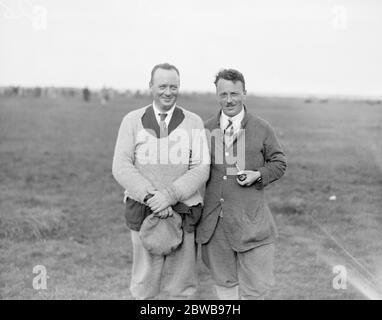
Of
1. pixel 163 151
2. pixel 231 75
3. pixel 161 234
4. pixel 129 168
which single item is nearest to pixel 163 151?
pixel 163 151

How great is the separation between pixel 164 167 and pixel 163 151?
0.10 m

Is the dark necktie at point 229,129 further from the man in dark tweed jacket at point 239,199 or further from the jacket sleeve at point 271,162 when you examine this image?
the jacket sleeve at point 271,162

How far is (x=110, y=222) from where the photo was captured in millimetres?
7246

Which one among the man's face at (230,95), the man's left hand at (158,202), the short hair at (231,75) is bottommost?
the man's left hand at (158,202)

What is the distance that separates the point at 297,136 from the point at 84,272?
15.7 meters

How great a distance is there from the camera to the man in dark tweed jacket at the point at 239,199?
127 inches

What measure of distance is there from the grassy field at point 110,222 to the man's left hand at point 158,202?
1785 mm

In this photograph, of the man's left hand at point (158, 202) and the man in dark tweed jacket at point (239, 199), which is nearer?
the man's left hand at point (158, 202)

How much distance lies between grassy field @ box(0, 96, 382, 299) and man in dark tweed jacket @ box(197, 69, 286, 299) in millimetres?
1344

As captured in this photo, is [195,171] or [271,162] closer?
[195,171]

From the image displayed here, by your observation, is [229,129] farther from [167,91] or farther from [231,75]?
[167,91]

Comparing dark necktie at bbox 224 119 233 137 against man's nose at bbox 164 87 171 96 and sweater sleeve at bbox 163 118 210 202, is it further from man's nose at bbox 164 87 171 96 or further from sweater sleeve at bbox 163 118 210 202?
man's nose at bbox 164 87 171 96

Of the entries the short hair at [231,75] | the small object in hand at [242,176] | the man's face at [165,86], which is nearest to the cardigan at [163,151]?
the man's face at [165,86]

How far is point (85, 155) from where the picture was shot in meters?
14.1
